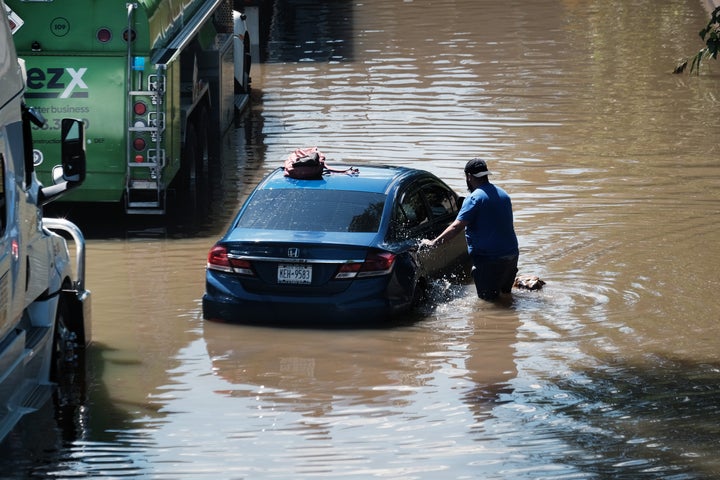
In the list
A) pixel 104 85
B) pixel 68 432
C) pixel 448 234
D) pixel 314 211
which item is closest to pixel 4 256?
pixel 68 432

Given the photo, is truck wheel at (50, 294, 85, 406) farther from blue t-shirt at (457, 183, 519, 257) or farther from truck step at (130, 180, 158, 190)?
Result: truck step at (130, 180, 158, 190)

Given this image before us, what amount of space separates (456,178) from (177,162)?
393 cm

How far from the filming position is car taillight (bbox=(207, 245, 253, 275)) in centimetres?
1219

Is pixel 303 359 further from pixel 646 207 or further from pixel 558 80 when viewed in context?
pixel 558 80

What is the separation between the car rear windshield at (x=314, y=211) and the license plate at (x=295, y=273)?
403mm

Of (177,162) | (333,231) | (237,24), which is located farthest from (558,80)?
(333,231)

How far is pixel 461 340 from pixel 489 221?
148 centimetres

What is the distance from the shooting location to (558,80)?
2667 cm

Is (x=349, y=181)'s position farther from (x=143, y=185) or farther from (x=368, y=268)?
(x=143, y=185)

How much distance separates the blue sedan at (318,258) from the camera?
12055 mm

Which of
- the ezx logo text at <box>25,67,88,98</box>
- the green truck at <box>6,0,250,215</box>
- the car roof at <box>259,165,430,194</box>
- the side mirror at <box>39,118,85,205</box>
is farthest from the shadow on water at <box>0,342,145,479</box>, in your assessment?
the ezx logo text at <box>25,67,88,98</box>

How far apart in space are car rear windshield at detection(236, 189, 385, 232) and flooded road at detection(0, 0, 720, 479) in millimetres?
908

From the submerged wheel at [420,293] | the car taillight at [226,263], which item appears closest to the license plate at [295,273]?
the car taillight at [226,263]

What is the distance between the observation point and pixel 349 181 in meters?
13.1
